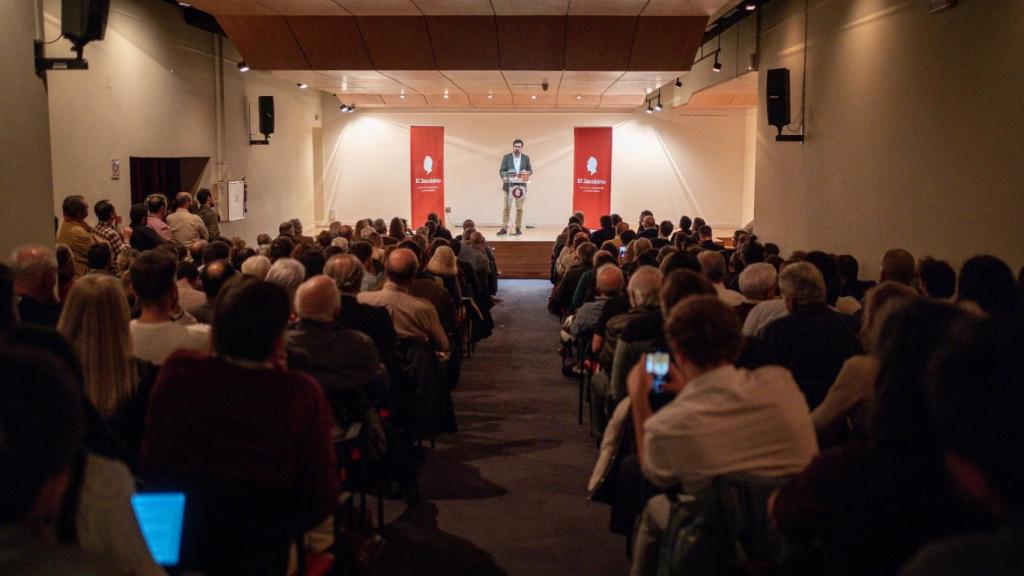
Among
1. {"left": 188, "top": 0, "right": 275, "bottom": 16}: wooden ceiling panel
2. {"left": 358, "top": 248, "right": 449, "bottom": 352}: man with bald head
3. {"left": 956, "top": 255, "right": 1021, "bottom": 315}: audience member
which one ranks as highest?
{"left": 188, "top": 0, "right": 275, "bottom": 16}: wooden ceiling panel

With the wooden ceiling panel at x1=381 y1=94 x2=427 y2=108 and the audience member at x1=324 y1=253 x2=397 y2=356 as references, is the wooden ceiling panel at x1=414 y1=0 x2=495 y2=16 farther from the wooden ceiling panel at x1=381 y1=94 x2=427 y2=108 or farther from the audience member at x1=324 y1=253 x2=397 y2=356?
the wooden ceiling panel at x1=381 y1=94 x2=427 y2=108

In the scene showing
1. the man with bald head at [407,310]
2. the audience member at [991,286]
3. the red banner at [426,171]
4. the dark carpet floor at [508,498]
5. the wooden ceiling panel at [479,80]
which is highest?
the wooden ceiling panel at [479,80]

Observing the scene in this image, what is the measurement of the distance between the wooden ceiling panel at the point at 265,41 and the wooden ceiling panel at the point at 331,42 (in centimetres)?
11

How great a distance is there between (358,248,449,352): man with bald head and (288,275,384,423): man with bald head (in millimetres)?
1371

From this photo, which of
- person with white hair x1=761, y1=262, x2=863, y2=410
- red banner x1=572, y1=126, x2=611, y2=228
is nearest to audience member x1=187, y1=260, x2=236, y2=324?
person with white hair x1=761, y1=262, x2=863, y2=410

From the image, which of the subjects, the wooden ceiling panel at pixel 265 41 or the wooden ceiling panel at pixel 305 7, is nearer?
the wooden ceiling panel at pixel 305 7

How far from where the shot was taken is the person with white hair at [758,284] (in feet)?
17.7

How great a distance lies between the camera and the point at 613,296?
611 cm

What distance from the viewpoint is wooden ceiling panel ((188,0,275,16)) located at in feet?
32.6

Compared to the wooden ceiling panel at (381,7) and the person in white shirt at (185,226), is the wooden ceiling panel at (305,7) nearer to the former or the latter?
the wooden ceiling panel at (381,7)

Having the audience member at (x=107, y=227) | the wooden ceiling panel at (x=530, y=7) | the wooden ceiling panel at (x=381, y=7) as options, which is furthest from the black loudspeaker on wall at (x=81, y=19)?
the wooden ceiling panel at (x=530, y=7)

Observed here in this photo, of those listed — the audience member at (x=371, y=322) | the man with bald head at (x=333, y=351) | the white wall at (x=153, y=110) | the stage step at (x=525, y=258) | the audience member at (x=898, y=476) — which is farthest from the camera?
the stage step at (x=525, y=258)

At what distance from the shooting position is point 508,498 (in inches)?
204

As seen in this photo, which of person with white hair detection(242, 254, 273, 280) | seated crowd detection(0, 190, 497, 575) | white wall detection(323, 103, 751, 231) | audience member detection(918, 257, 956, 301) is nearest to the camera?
seated crowd detection(0, 190, 497, 575)
